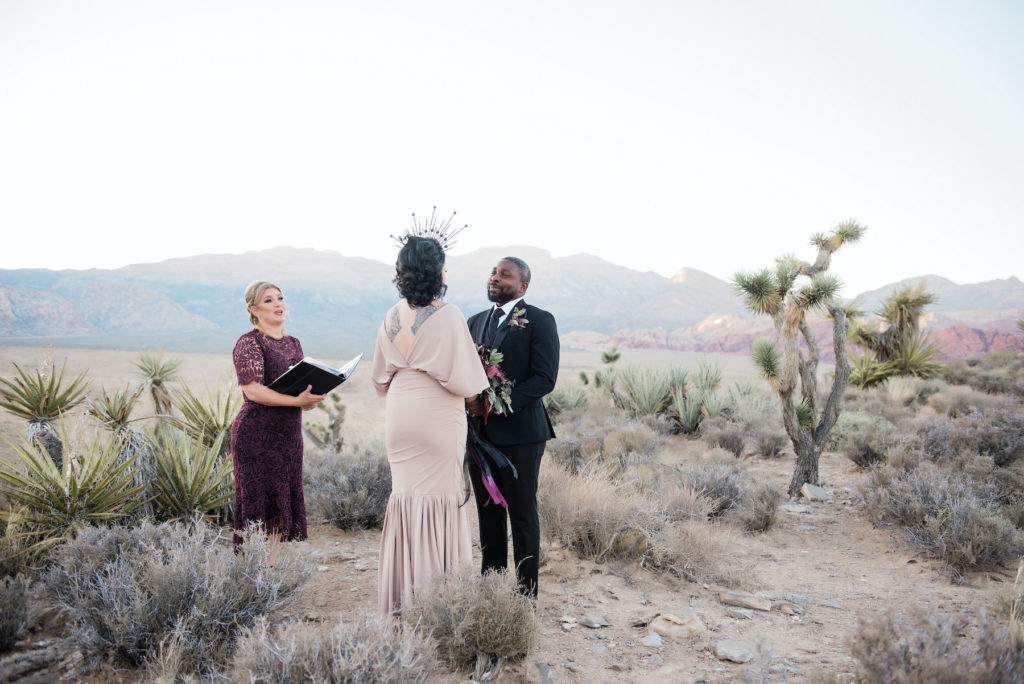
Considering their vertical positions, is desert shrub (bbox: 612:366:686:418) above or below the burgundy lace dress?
below

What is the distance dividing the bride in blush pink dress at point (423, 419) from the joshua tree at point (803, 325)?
5722 mm

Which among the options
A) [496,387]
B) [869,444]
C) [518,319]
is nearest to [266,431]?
[496,387]

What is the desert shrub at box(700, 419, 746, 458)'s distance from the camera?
10.6 m

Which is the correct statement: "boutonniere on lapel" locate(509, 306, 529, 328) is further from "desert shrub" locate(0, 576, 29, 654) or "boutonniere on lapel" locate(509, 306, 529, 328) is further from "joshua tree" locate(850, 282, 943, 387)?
"joshua tree" locate(850, 282, 943, 387)

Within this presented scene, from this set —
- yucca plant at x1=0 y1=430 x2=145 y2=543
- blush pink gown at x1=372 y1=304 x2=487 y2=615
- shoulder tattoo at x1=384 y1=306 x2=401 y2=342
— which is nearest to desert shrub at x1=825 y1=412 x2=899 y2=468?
blush pink gown at x1=372 y1=304 x2=487 y2=615

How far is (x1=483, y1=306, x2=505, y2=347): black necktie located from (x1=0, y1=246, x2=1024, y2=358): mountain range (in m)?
10.4

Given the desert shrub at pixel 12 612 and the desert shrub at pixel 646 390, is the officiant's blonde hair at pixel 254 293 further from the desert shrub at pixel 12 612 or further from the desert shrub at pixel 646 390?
the desert shrub at pixel 646 390

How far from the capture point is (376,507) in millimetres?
6312

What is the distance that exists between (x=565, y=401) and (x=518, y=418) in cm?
1064

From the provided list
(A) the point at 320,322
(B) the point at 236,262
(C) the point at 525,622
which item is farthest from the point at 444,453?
(B) the point at 236,262

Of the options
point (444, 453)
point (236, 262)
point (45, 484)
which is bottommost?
point (45, 484)

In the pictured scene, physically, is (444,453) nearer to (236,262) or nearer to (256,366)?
(256,366)

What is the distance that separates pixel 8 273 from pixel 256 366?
41.8ft

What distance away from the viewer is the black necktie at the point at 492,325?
148 inches
